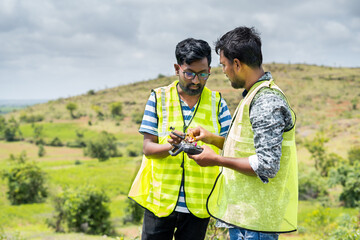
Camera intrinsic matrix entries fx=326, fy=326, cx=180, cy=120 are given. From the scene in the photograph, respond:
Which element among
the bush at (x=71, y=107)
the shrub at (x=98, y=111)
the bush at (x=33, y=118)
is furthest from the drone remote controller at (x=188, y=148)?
the bush at (x=33, y=118)

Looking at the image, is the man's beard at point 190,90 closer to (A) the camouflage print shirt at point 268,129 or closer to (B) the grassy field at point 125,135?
(A) the camouflage print shirt at point 268,129

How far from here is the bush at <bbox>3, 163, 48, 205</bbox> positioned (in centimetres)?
2922

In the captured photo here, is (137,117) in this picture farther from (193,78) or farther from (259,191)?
(259,191)

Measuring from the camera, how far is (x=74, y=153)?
5328 cm

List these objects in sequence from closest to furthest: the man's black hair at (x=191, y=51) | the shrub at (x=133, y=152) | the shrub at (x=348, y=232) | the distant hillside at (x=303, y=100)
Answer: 1. the man's black hair at (x=191, y=51)
2. the shrub at (x=348, y=232)
3. the distant hillside at (x=303, y=100)
4. the shrub at (x=133, y=152)

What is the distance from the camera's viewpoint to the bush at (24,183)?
29.2 meters

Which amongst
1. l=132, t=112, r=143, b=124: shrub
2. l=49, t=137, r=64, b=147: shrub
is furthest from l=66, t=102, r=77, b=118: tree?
l=49, t=137, r=64, b=147: shrub

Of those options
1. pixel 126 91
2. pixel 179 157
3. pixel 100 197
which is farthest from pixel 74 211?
pixel 126 91

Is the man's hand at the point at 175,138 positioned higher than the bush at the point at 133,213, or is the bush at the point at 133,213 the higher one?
the man's hand at the point at 175,138

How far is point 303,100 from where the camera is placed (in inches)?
2431

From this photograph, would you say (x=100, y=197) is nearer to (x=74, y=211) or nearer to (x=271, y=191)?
(x=74, y=211)

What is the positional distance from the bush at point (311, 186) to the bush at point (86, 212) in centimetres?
1509

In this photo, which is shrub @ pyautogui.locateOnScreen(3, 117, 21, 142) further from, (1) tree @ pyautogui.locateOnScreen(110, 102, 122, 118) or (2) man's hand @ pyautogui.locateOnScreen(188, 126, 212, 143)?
(2) man's hand @ pyautogui.locateOnScreen(188, 126, 212, 143)

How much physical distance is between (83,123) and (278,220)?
71.3 metres
